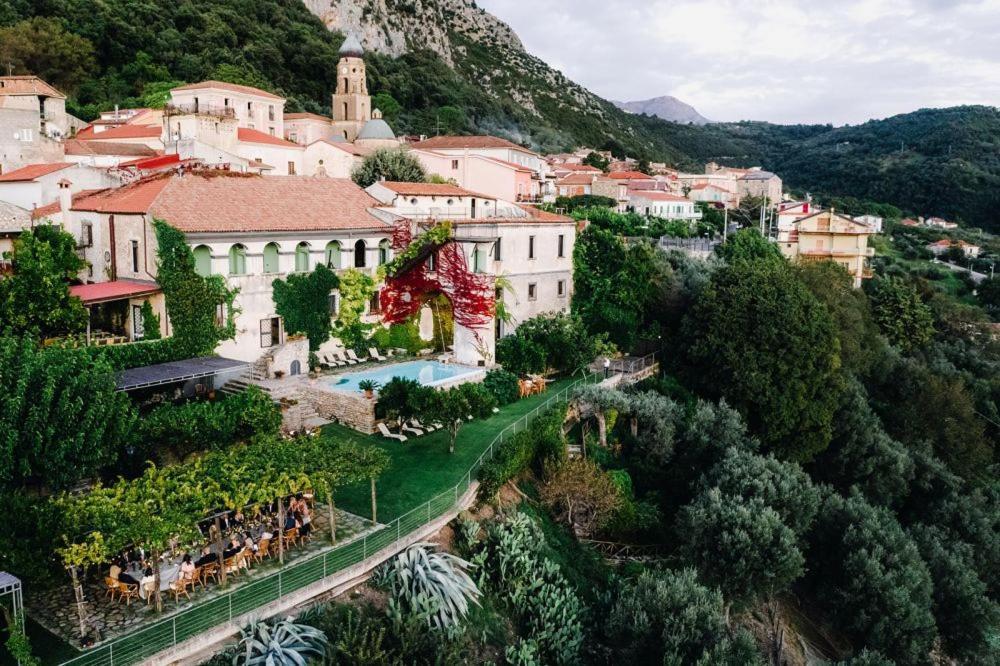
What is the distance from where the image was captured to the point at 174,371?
21.6 m

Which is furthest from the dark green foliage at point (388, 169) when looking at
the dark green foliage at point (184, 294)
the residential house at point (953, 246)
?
the residential house at point (953, 246)

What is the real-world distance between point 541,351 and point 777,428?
30.8ft

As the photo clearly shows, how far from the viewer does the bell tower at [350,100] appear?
74062mm

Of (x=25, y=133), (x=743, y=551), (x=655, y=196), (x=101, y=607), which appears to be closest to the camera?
(x=101, y=607)

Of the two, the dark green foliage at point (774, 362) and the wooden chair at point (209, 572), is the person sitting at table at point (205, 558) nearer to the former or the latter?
the wooden chair at point (209, 572)

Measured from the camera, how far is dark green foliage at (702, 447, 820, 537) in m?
22.3

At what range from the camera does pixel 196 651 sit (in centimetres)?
1245

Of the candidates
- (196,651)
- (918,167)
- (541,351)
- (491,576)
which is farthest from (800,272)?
(918,167)

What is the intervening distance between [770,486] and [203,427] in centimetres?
1565

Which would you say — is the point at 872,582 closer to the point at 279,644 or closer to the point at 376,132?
the point at 279,644

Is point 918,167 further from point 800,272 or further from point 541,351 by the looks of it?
point 541,351

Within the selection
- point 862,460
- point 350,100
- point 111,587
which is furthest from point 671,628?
point 350,100

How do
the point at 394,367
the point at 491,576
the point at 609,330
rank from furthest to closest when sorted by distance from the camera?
the point at 609,330
the point at 394,367
the point at 491,576

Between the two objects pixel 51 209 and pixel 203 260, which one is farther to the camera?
pixel 51 209
